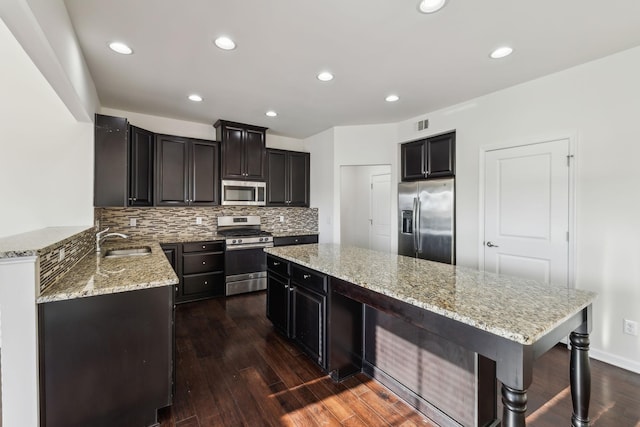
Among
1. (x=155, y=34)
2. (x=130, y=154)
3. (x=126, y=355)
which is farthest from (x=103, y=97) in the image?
(x=126, y=355)

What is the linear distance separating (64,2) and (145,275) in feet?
5.94

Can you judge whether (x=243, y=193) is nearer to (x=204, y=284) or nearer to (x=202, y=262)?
(x=202, y=262)

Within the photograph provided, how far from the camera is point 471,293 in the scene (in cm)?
149

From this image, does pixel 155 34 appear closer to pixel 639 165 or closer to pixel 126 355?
pixel 126 355

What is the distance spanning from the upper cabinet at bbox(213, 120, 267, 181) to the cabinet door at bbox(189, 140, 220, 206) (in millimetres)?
147

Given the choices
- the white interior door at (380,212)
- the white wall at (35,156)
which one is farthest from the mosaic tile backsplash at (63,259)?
the white interior door at (380,212)

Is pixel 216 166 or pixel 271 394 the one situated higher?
pixel 216 166

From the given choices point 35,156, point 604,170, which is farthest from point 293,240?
point 604,170

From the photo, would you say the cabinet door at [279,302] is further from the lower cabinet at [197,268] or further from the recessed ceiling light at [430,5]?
the recessed ceiling light at [430,5]

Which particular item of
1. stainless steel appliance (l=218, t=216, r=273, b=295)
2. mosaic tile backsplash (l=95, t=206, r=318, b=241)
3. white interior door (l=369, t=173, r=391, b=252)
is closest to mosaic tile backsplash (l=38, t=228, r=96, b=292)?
mosaic tile backsplash (l=95, t=206, r=318, b=241)

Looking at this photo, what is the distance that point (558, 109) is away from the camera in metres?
2.75

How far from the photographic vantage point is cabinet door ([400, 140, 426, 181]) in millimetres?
4062

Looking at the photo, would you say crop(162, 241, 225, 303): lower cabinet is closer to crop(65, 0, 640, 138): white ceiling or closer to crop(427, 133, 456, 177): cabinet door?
crop(65, 0, 640, 138): white ceiling

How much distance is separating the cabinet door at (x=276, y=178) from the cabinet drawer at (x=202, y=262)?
1281 mm
